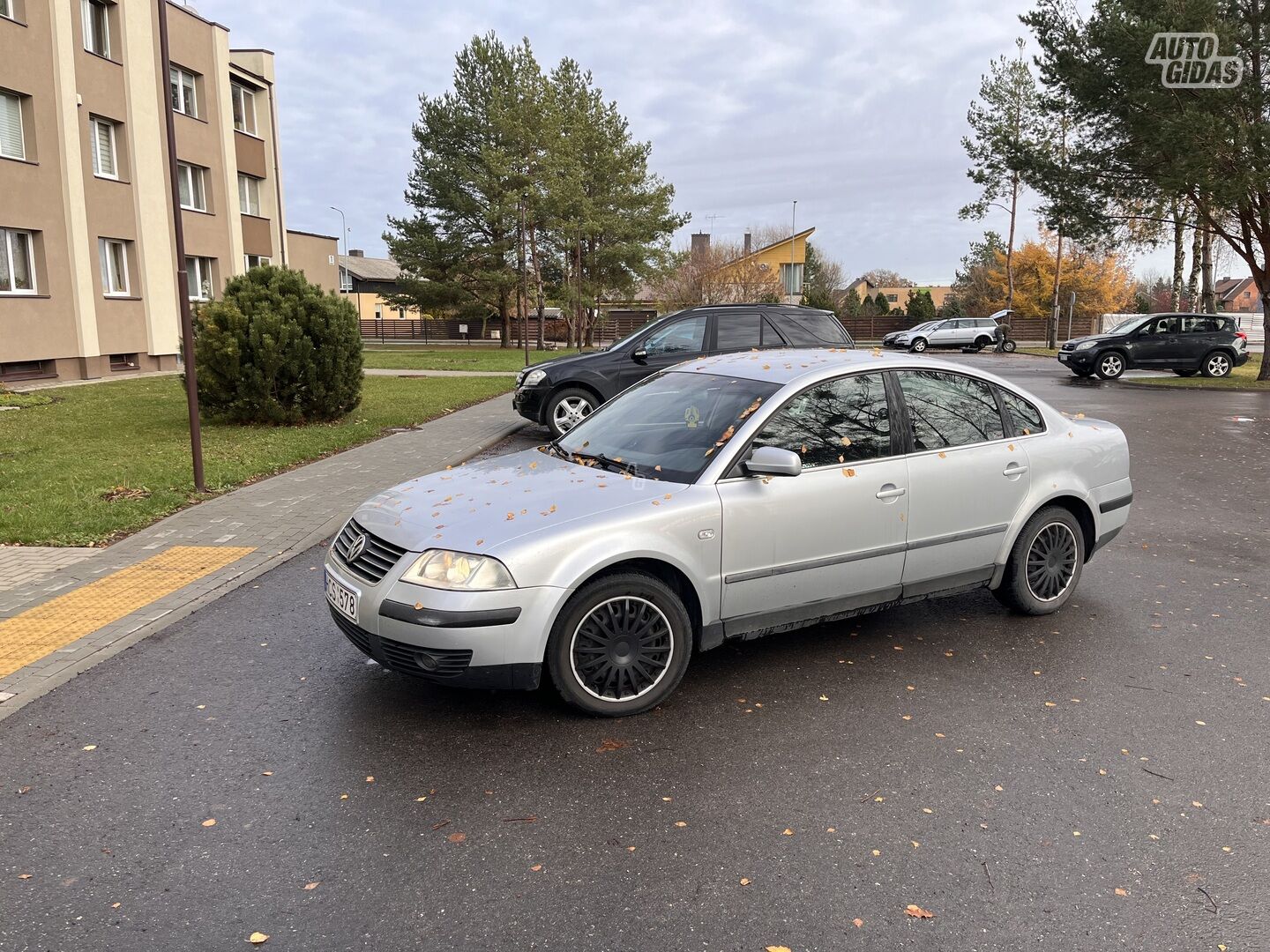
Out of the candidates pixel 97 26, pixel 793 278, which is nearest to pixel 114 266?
pixel 97 26

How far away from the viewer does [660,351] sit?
531 inches

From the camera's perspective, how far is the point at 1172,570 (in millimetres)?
6668

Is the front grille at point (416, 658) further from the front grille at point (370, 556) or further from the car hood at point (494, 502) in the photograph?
the car hood at point (494, 502)

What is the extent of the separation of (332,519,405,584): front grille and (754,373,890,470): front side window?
1793 millimetres

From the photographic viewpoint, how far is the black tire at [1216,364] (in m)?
26.4

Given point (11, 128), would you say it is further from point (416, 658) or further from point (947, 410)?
point (947, 410)

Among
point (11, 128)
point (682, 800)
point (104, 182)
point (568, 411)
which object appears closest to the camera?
point (682, 800)

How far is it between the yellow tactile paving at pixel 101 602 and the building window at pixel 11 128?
19.1 metres

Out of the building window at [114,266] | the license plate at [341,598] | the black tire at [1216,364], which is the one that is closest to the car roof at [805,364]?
the license plate at [341,598]

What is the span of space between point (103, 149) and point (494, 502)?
84.4 feet

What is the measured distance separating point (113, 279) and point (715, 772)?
26.2 m

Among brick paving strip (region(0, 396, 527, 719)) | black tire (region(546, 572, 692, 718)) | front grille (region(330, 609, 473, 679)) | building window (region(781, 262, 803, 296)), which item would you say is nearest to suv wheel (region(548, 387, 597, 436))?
brick paving strip (region(0, 396, 527, 719))

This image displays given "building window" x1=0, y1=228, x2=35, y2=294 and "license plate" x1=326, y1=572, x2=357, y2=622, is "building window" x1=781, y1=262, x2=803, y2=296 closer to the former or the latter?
"building window" x1=0, y1=228, x2=35, y2=294

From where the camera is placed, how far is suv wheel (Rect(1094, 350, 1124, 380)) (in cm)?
2617
